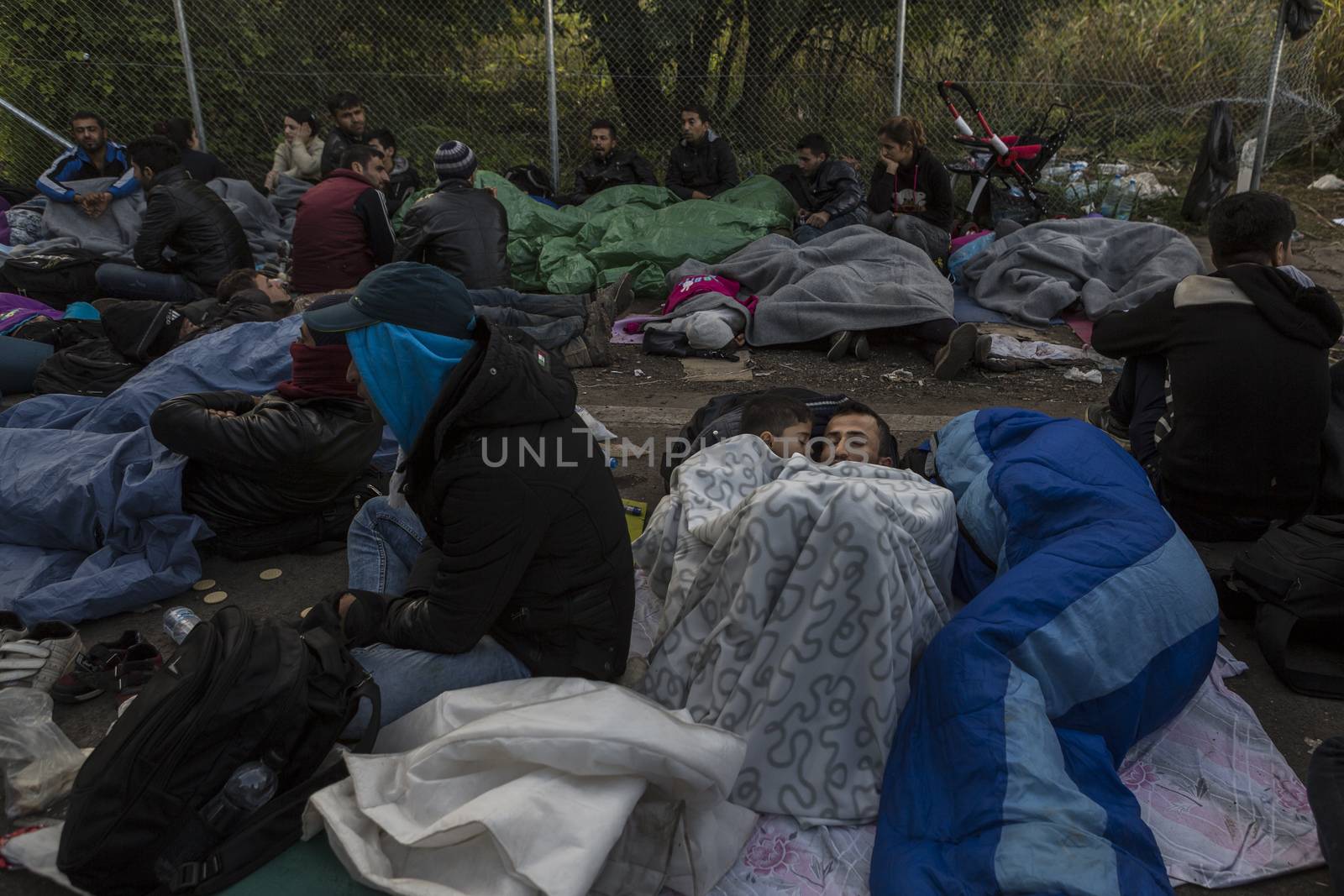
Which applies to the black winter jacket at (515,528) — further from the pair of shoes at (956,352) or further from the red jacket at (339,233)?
the red jacket at (339,233)

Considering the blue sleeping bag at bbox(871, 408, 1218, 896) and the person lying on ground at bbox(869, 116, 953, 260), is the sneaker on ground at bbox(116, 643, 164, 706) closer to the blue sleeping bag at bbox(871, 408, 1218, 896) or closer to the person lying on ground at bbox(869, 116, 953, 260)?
the blue sleeping bag at bbox(871, 408, 1218, 896)

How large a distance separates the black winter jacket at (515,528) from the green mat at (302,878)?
21.1 inches

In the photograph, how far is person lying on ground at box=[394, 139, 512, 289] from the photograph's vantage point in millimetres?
6008

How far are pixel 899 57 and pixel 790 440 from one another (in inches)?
226

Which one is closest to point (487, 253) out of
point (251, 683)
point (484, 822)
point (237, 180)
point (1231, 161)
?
point (237, 180)

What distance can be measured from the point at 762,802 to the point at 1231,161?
746cm

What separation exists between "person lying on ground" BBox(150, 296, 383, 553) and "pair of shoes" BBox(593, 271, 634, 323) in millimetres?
2365

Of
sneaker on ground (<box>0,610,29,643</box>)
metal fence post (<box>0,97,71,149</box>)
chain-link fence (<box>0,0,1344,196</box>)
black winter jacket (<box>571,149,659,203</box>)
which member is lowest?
sneaker on ground (<box>0,610,29,643</box>)

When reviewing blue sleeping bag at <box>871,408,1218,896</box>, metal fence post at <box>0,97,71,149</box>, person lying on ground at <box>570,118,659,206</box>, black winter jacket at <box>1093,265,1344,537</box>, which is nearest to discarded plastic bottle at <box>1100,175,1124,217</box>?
person lying on ground at <box>570,118,659,206</box>

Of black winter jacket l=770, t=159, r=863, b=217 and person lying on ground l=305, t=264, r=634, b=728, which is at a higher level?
black winter jacket l=770, t=159, r=863, b=217

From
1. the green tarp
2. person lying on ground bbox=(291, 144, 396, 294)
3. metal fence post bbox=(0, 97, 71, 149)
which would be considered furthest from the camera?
metal fence post bbox=(0, 97, 71, 149)

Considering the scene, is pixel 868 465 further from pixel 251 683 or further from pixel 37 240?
pixel 37 240

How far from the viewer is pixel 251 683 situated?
2.26 m

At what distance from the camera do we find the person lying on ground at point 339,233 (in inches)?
241
